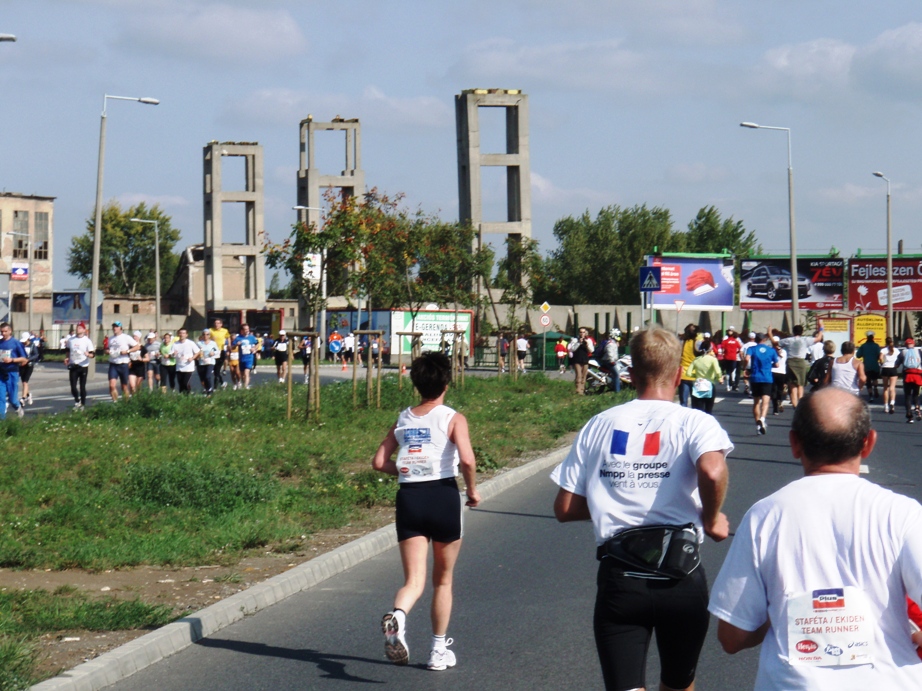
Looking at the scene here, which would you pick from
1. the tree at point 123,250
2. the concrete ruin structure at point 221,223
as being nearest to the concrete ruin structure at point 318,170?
the concrete ruin structure at point 221,223

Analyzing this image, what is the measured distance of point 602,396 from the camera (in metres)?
28.3

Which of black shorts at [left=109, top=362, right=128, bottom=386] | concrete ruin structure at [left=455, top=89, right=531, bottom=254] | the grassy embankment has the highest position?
concrete ruin structure at [left=455, top=89, right=531, bottom=254]

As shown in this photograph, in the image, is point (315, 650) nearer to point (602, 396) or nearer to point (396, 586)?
point (396, 586)

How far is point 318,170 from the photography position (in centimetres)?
8006

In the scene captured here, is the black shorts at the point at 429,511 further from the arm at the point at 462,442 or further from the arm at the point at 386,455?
the arm at the point at 386,455

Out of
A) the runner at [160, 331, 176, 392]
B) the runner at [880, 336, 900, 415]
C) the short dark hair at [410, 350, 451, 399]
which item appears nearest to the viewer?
the short dark hair at [410, 350, 451, 399]

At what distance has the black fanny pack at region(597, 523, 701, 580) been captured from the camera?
3.99 m

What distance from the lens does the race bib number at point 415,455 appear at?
6.28 meters

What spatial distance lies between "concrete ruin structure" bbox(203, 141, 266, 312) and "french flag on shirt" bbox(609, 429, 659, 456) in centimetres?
7675

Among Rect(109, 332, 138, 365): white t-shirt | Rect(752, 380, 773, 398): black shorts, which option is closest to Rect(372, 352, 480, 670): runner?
Rect(752, 380, 773, 398): black shorts

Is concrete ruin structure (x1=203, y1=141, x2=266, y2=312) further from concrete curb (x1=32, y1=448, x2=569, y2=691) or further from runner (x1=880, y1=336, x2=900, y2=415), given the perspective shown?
concrete curb (x1=32, y1=448, x2=569, y2=691)

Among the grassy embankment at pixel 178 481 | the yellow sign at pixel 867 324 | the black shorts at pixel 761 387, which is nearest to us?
the grassy embankment at pixel 178 481

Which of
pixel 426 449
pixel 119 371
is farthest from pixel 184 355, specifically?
pixel 426 449

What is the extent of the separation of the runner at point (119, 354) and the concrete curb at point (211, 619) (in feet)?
54.3
